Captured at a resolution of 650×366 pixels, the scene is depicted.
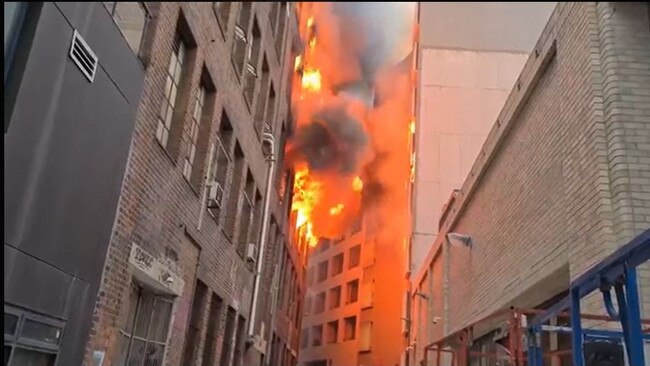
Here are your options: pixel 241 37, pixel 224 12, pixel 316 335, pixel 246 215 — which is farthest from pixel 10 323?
pixel 316 335

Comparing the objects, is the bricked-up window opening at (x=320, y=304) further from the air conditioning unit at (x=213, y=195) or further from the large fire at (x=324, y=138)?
the air conditioning unit at (x=213, y=195)

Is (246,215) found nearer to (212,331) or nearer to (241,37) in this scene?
(212,331)

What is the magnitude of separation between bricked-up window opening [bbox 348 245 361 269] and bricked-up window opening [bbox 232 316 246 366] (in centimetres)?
2786

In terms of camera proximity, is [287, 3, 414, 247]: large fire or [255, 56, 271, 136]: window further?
[287, 3, 414, 247]: large fire

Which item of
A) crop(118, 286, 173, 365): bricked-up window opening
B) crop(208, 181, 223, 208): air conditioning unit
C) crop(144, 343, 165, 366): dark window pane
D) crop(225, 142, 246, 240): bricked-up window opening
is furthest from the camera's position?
crop(225, 142, 246, 240): bricked-up window opening

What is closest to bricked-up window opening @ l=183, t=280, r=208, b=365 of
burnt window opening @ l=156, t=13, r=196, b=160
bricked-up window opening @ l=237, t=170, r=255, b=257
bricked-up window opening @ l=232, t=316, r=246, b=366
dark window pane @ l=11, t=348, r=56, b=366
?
burnt window opening @ l=156, t=13, r=196, b=160

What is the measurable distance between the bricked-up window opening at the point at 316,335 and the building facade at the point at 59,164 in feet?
129

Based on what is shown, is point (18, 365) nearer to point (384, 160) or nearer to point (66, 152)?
point (66, 152)

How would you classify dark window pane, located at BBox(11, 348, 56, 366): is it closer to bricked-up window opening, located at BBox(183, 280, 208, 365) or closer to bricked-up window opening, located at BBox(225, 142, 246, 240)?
bricked-up window opening, located at BBox(183, 280, 208, 365)

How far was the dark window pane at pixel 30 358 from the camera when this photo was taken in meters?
4.81

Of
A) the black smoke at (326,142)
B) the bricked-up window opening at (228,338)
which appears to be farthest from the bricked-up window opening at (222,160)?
the black smoke at (326,142)

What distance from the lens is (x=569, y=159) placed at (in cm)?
722

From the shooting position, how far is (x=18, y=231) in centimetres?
457

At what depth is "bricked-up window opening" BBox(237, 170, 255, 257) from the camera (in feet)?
46.9
